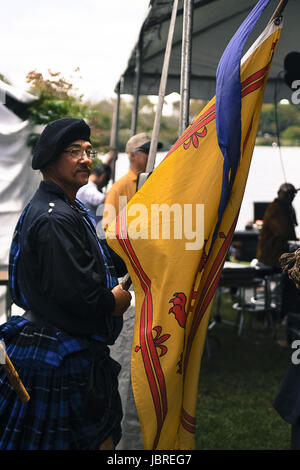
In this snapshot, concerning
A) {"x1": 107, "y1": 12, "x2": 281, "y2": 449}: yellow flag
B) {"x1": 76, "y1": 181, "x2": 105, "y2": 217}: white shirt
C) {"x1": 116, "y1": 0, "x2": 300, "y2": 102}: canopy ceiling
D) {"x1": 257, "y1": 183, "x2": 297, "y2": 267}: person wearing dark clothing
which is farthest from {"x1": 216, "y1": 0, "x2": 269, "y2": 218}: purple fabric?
{"x1": 257, "y1": 183, "x2": 297, "y2": 267}: person wearing dark clothing

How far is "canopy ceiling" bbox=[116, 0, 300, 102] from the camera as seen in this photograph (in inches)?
156

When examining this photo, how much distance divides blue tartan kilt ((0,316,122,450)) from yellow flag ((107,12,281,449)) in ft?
0.57

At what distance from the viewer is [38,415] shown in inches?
79.1

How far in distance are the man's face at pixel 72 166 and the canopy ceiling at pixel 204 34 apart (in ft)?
6.11

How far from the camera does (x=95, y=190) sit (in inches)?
239

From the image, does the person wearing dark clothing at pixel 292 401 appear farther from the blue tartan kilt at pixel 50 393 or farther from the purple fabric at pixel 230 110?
the blue tartan kilt at pixel 50 393

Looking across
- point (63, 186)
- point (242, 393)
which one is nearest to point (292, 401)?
point (63, 186)

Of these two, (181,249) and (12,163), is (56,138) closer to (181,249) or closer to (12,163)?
(181,249)

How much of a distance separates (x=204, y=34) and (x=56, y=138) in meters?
3.15

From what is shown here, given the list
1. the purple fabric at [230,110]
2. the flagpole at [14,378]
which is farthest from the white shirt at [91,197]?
the flagpole at [14,378]

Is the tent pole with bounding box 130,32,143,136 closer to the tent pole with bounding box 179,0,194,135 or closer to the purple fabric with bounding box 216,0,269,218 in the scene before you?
the tent pole with bounding box 179,0,194,135

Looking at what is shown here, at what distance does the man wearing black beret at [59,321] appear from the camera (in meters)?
1.95

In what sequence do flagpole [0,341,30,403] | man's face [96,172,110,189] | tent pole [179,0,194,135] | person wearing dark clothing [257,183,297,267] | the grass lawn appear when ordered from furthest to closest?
person wearing dark clothing [257,183,297,267]
man's face [96,172,110,189]
the grass lawn
tent pole [179,0,194,135]
flagpole [0,341,30,403]

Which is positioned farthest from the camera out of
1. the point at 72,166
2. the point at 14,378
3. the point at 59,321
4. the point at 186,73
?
the point at 186,73
